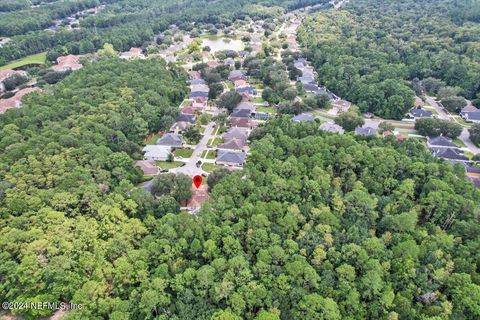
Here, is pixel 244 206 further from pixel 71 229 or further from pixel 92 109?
pixel 92 109

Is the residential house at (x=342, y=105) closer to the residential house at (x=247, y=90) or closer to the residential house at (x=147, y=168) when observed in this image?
the residential house at (x=247, y=90)

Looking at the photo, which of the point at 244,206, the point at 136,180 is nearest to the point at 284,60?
the point at 136,180

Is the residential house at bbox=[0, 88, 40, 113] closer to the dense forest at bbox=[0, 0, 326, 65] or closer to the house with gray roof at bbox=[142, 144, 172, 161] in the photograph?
the house with gray roof at bbox=[142, 144, 172, 161]

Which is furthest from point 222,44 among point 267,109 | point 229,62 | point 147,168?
point 147,168

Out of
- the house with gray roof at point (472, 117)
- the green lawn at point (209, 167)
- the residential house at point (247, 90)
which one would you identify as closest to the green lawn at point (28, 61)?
the residential house at point (247, 90)

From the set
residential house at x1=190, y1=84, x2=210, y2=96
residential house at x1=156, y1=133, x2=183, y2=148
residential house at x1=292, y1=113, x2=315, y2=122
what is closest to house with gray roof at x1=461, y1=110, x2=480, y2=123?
residential house at x1=292, y1=113, x2=315, y2=122

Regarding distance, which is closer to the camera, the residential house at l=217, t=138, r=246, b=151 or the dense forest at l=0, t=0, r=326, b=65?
the residential house at l=217, t=138, r=246, b=151

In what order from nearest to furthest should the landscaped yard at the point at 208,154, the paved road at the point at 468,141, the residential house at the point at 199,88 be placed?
the landscaped yard at the point at 208,154, the paved road at the point at 468,141, the residential house at the point at 199,88
